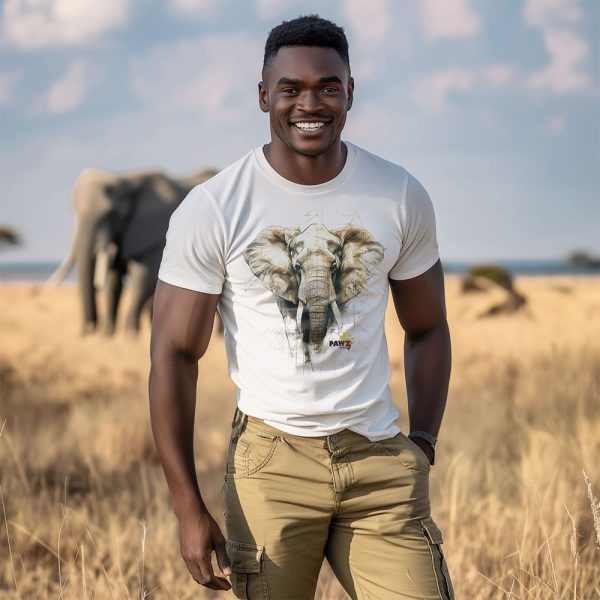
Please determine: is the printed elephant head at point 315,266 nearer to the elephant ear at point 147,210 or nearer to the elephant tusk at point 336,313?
the elephant tusk at point 336,313

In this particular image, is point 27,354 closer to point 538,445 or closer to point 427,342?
point 538,445

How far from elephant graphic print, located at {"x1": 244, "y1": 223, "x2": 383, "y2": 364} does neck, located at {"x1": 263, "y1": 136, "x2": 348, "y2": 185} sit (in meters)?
0.11

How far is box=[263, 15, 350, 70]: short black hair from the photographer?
219 centimetres

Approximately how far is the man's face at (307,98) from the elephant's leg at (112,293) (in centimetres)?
1126

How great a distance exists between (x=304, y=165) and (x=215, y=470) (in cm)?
372

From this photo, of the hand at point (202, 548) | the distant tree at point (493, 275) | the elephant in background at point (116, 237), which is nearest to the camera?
the hand at point (202, 548)

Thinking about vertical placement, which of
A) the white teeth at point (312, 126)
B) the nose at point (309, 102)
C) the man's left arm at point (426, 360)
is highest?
the nose at point (309, 102)

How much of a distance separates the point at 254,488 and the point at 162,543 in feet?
6.64

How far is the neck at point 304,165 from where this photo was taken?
2150 millimetres

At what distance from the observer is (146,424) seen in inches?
248

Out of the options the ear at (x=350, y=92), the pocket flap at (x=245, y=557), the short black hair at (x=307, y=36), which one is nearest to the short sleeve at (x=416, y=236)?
the ear at (x=350, y=92)

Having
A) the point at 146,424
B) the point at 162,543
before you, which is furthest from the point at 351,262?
the point at 146,424

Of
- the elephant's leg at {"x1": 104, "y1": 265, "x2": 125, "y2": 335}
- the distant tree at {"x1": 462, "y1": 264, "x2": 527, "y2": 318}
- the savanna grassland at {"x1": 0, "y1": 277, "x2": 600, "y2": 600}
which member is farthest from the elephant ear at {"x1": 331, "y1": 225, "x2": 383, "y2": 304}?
the distant tree at {"x1": 462, "y1": 264, "x2": 527, "y2": 318}

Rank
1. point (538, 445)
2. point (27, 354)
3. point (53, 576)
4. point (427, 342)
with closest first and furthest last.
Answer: point (427, 342), point (53, 576), point (538, 445), point (27, 354)
